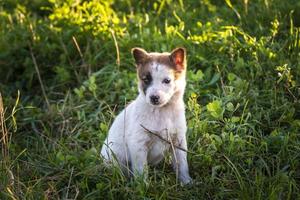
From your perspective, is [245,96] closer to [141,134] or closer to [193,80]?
[193,80]

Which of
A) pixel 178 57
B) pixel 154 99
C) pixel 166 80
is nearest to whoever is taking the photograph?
pixel 154 99

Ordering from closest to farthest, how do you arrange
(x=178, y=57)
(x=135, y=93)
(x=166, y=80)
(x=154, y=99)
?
(x=154, y=99)
(x=166, y=80)
(x=178, y=57)
(x=135, y=93)

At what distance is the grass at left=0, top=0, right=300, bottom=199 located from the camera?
211 inches

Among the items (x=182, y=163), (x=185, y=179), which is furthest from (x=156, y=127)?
(x=185, y=179)

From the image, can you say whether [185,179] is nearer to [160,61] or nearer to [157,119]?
[157,119]

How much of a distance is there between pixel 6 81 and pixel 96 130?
187 cm

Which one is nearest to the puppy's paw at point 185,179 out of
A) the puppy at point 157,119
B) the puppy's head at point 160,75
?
the puppy at point 157,119

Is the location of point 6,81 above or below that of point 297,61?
below

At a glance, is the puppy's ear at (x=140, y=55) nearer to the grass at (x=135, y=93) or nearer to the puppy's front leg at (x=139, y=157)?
the grass at (x=135, y=93)

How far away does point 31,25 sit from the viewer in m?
8.17

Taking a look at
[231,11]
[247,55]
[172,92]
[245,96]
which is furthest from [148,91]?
[231,11]

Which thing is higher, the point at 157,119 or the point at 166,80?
the point at 166,80

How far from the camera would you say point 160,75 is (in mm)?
5344

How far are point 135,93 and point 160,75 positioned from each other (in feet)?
5.39
